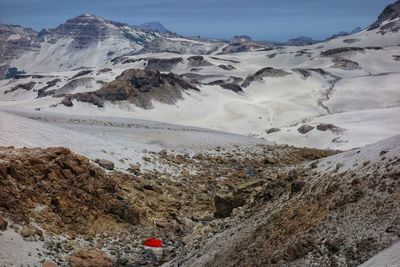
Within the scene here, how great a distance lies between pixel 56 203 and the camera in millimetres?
18266

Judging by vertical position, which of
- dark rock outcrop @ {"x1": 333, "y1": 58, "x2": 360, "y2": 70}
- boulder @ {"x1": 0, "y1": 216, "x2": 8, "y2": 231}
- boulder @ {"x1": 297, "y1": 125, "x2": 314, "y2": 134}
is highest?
dark rock outcrop @ {"x1": 333, "y1": 58, "x2": 360, "y2": 70}

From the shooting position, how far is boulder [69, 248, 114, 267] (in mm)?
15844

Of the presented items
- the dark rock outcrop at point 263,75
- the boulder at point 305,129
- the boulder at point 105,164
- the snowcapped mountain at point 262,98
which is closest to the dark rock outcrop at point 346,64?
the snowcapped mountain at point 262,98

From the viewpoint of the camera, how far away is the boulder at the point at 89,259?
15.8 m

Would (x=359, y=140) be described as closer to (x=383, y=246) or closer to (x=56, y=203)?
(x=56, y=203)

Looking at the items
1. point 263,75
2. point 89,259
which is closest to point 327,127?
point 89,259

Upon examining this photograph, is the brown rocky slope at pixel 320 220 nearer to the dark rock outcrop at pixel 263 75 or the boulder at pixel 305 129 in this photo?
the boulder at pixel 305 129

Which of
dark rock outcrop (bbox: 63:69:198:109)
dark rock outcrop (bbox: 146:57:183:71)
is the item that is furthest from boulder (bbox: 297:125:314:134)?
dark rock outcrop (bbox: 146:57:183:71)

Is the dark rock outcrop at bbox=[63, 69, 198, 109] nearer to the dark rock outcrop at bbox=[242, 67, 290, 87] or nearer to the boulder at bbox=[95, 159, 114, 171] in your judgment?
the dark rock outcrop at bbox=[242, 67, 290, 87]

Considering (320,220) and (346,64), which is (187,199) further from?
(346,64)

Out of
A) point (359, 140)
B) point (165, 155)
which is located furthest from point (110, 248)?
point (359, 140)

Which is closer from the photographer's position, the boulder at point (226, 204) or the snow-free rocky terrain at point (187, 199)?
the snow-free rocky terrain at point (187, 199)

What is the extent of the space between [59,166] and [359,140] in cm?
3985

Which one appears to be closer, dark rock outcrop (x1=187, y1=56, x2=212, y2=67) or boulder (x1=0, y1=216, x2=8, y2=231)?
boulder (x1=0, y1=216, x2=8, y2=231)
